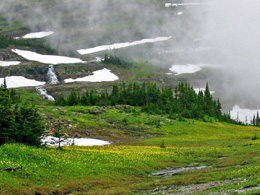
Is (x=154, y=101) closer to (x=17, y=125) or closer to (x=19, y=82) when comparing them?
(x=19, y=82)

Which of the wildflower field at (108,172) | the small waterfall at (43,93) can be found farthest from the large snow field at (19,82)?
the wildflower field at (108,172)

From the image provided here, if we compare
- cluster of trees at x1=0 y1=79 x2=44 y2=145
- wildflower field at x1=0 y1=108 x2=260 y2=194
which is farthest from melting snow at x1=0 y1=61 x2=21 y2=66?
wildflower field at x1=0 y1=108 x2=260 y2=194

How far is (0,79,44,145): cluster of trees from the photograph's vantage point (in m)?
36.6

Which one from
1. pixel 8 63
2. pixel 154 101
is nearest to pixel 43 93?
pixel 8 63

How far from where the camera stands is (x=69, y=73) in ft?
646

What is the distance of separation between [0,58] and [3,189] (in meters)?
183

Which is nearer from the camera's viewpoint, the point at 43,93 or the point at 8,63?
the point at 43,93

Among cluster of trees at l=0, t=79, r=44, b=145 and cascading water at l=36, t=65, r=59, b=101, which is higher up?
cascading water at l=36, t=65, r=59, b=101

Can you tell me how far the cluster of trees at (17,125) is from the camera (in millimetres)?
36562

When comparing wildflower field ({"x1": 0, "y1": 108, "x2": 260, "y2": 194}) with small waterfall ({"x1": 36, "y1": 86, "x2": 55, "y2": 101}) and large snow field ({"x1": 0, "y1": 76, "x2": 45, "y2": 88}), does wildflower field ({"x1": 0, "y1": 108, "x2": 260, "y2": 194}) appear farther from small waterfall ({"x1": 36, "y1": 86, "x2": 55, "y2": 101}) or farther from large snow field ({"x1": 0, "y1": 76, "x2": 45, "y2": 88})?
large snow field ({"x1": 0, "y1": 76, "x2": 45, "y2": 88})

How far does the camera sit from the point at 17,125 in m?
38.3

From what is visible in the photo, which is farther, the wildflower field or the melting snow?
the melting snow

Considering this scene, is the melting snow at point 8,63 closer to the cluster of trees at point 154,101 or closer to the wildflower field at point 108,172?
the cluster of trees at point 154,101

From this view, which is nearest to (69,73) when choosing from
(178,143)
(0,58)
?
(0,58)
